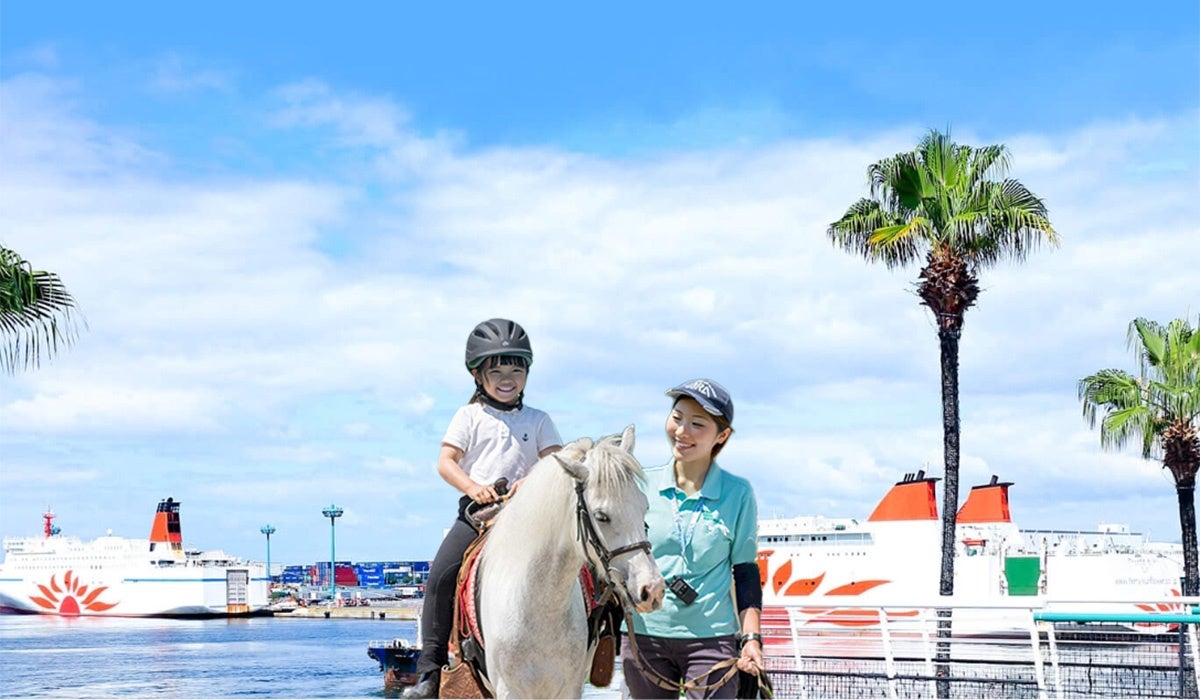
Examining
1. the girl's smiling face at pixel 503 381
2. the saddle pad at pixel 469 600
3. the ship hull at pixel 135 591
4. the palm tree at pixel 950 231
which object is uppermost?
the palm tree at pixel 950 231

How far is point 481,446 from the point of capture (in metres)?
5.96

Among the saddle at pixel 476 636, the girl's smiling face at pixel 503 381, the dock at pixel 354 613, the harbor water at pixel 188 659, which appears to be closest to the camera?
the saddle at pixel 476 636

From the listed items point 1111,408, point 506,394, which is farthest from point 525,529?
point 1111,408

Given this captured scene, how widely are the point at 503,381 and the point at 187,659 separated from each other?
6639cm

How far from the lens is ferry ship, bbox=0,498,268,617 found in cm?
11519

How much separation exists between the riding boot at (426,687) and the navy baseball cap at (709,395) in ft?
6.89

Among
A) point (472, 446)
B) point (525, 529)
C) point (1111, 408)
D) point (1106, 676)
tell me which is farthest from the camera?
point (1111, 408)

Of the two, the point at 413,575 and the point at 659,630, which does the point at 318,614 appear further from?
the point at 659,630

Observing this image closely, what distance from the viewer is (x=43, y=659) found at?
66.4 m

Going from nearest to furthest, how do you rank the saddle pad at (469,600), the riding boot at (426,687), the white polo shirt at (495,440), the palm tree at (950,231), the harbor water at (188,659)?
the saddle pad at (469,600)
the riding boot at (426,687)
the white polo shirt at (495,440)
the palm tree at (950,231)
the harbor water at (188,659)

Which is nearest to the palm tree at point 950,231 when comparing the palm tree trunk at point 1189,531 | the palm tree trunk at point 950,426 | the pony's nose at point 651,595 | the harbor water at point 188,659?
the palm tree trunk at point 950,426

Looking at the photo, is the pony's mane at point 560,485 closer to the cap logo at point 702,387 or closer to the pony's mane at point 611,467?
the pony's mane at point 611,467

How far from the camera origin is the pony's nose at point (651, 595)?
4.14 meters

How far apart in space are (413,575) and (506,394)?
184524 mm
